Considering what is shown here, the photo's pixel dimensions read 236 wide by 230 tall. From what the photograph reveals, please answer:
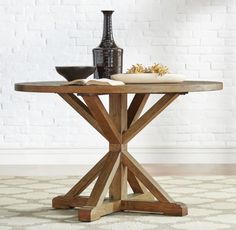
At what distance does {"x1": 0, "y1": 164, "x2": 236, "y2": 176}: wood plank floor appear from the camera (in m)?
5.15

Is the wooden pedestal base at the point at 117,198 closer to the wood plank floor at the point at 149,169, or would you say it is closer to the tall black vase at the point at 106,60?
the tall black vase at the point at 106,60

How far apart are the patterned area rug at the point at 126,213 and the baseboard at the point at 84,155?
524 mm

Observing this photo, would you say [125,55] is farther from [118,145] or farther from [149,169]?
[118,145]

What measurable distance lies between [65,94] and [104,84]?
14.0 inches

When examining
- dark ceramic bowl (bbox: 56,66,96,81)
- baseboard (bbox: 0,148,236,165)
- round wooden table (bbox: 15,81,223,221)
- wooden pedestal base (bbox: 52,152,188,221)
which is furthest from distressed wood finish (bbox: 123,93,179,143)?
baseboard (bbox: 0,148,236,165)

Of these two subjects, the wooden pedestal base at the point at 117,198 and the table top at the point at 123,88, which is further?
the wooden pedestal base at the point at 117,198

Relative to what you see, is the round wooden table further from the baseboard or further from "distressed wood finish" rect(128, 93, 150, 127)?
the baseboard

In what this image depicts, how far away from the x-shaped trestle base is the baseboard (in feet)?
4.90

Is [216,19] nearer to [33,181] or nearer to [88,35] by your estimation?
[88,35]

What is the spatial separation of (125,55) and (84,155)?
2.42 ft

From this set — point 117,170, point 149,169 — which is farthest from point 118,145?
point 149,169

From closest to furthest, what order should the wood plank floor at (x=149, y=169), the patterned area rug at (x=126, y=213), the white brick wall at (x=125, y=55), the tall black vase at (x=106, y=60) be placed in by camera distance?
the patterned area rug at (x=126, y=213) < the tall black vase at (x=106, y=60) < the wood plank floor at (x=149, y=169) < the white brick wall at (x=125, y=55)

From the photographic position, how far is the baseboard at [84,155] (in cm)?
549

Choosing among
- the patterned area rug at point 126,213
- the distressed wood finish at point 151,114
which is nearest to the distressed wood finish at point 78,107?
the distressed wood finish at point 151,114
